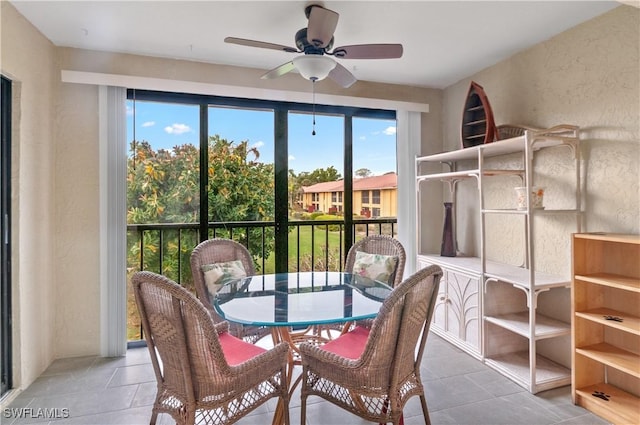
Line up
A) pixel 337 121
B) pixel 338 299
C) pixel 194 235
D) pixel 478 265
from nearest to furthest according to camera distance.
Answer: pixel 338 299 → pixel 478 265 → pixel 194 235 → pixel 337 121

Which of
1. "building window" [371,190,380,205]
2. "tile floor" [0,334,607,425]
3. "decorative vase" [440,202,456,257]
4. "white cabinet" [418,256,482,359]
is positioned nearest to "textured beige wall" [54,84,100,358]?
"tile floor" [0,334,607,425]

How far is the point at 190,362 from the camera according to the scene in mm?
1469

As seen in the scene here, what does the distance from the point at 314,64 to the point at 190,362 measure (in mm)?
1685

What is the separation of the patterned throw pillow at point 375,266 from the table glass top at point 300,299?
0.14 m

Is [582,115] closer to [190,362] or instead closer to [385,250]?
[385,250]

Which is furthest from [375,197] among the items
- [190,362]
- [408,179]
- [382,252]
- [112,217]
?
[190,362]

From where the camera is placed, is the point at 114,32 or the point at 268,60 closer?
the point at 114,32

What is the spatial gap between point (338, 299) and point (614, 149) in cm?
A: 200

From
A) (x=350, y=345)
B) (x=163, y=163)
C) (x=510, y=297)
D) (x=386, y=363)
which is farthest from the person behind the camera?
(x=163, y=163)

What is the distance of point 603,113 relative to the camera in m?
2.29

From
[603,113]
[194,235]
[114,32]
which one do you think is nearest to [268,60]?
[114,32]

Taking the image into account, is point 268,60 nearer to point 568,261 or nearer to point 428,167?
point 428,167

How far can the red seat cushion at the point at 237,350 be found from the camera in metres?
1.84

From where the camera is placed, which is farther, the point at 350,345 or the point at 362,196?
the point at 362,196
